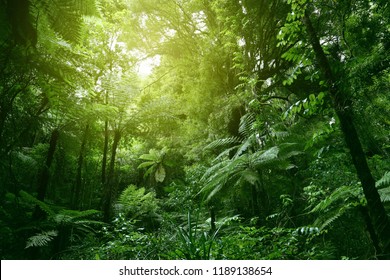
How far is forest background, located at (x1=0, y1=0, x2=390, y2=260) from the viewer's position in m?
1.89

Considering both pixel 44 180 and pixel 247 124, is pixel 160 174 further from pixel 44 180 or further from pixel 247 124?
pixel 44 180

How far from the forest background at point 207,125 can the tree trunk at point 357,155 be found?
10 mm

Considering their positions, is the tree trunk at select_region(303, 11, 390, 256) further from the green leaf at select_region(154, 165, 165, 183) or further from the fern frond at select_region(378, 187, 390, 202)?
the green leaf at select_region(154, 165, 165, 183)

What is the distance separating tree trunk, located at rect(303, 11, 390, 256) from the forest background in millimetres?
10

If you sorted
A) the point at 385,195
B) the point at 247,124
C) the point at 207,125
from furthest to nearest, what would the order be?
the point at 207,125, the point at 247,124, the point at 385,195

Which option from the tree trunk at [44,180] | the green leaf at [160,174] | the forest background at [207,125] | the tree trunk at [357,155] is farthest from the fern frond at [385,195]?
the green leaf at [160,174]

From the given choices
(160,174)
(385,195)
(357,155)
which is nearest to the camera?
(357,155)

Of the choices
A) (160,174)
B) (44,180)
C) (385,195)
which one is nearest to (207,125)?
(160,174)

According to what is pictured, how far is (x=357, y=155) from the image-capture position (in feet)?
6.04

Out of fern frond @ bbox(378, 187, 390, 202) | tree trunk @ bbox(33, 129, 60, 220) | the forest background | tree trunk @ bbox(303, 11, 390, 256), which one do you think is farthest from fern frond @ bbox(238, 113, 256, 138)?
tree trunk @ bbox(33, 129, 60, 220)

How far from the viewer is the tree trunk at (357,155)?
176cm

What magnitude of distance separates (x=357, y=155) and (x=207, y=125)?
4.42 metres

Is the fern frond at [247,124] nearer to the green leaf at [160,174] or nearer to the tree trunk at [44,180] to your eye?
the tree trunk at [44,180]
